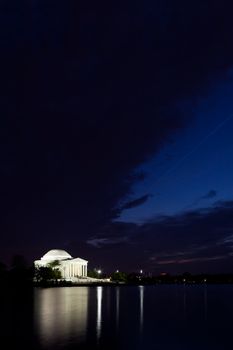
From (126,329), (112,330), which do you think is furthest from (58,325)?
(126,329)

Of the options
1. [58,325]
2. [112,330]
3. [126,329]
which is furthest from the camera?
[58,325]

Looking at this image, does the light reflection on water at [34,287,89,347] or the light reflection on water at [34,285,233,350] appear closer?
the light reflection on water at [34,285,233,350]

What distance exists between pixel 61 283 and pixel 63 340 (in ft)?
450

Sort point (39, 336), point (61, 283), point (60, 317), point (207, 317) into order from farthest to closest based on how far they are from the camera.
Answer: point (61, 283)
point (207, 317)
point (60, 317)
point (39, 336)

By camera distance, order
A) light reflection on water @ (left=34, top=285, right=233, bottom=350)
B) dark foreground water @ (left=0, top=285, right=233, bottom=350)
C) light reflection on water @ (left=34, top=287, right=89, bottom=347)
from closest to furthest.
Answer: dark foreground water @ (left=0, top=285, right=233, bottom=350), light reflection on water @ (left=34, top=285, right=233, bottom=350), light reflection on water @ (left=34, top=287, right=89, bottom=347)

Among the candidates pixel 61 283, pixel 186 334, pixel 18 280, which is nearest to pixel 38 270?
pixel 61 283

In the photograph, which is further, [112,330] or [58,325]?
[58,325]

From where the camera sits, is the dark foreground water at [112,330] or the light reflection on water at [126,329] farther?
the light reflection on water at [126,329]

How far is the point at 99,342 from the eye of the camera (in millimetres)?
33281

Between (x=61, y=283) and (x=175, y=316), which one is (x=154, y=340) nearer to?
(x=175, y=316)

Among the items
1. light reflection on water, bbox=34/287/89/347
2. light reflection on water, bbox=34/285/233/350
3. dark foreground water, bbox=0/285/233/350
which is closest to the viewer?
dark foreground water, bbox=0/285/233/350

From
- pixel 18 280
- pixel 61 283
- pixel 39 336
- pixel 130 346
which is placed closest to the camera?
pixel 130 346

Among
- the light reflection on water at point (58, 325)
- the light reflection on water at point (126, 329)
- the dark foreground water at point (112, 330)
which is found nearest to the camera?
the dark foreground water at point (112, 330)

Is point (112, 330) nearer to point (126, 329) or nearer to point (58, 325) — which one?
point (126, 329)
